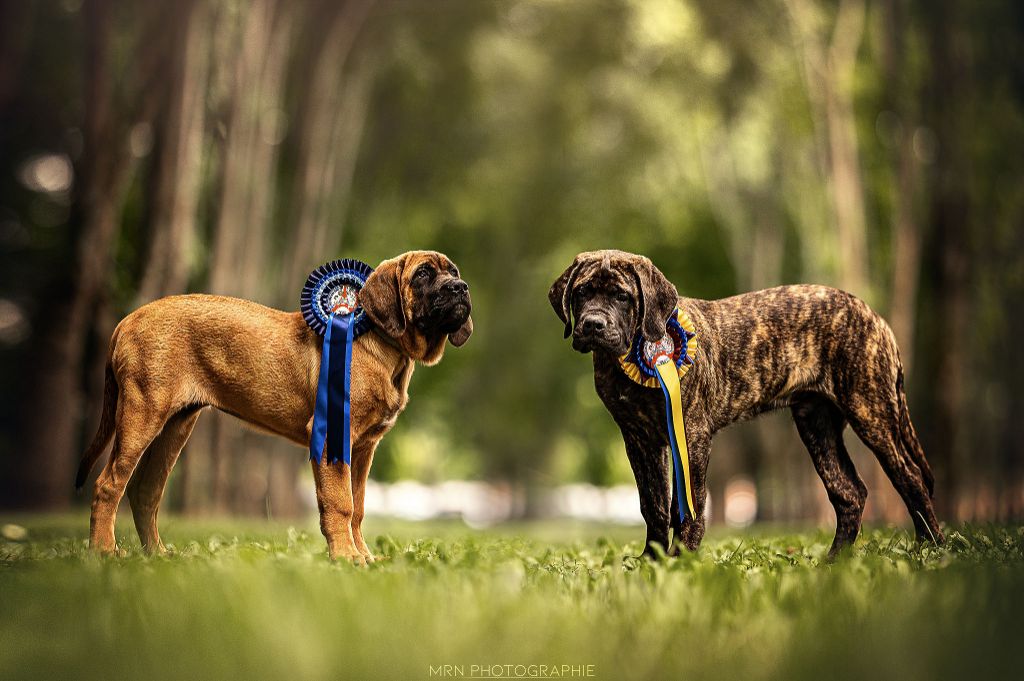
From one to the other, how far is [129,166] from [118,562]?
45.0ft

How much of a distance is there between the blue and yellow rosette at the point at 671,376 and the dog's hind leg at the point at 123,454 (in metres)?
3.08

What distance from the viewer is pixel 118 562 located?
6777 millimetres

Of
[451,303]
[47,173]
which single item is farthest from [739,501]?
[451,303]

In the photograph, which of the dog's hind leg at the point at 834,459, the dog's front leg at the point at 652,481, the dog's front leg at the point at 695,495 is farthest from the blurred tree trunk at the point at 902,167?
the dog's front leg at the point at 695,495

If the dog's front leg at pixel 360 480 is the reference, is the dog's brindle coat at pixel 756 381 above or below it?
above

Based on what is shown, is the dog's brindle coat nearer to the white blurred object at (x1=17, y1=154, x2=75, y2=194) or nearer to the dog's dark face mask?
the dog's dark face mask

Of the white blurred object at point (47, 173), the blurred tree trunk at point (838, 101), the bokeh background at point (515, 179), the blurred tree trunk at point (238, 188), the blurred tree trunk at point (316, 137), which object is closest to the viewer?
the bokeh background at point (515, 179)

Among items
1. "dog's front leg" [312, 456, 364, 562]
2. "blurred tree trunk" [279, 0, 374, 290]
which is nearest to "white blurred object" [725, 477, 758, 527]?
"blurred tree trunk" [279, 0, 374, 290]

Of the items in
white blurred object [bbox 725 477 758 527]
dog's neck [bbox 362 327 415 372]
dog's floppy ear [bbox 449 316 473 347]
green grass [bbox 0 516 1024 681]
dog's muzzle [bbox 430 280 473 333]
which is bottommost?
white blurred object [bbox 725 477 758 527]

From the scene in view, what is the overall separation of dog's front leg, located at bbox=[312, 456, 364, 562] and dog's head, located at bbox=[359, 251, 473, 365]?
949 mm

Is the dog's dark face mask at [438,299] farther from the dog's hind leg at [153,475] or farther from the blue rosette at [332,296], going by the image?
the dog's hind leg at [153,475]

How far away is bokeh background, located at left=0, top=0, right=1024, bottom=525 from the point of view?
704 inches

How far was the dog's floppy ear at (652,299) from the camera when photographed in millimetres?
6965

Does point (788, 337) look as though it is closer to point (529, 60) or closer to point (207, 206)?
point (207, 206)
